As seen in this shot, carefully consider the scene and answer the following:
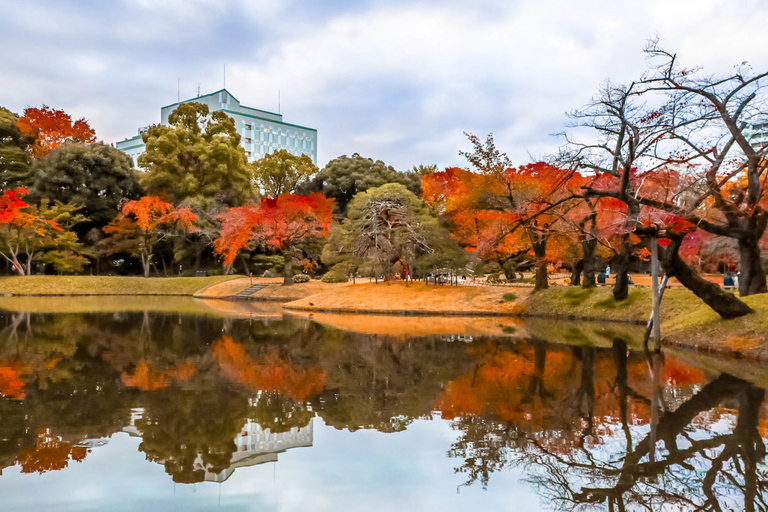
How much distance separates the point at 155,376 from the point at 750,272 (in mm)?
13837

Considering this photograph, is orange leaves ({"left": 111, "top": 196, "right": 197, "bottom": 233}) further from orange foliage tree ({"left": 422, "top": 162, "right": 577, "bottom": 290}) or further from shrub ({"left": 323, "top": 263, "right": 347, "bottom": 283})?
orange foliage tree ({"left": 422, "top": 162, "right": 577, "bottom": 290})

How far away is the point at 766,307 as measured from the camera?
11.9m

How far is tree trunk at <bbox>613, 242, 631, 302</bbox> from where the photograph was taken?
18.7 metres

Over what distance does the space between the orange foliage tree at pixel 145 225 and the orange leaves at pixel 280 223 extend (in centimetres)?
506

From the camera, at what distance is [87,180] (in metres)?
38.1

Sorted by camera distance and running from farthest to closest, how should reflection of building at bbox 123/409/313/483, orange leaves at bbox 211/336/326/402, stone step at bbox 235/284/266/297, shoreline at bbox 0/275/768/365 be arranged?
1. stone step at bbox 235/284/266/297
2. shoreline at bbox 0/275/768/365
3. orange leaves at bbox 211/336/326/402
4. reflection of building at bbox 123/409/313/483

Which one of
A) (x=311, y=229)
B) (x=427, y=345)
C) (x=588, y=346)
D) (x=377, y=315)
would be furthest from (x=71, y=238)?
(x=588, y=346)

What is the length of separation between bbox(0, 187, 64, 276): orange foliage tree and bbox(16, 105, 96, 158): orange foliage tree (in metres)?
8.70

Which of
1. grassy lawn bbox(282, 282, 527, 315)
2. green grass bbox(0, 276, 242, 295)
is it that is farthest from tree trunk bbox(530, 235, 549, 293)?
green grass bbox(0, 276, 242, 295)

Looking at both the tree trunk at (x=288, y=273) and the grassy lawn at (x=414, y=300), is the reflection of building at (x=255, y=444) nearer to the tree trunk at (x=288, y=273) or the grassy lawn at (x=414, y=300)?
the grassy lawn at (x=414, y=300)

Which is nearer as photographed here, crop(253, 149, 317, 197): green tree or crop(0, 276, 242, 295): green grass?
crop(0, 276, 242, 295): green grass

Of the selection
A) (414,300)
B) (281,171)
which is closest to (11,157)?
(281,171)

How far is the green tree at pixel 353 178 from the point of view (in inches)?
1511

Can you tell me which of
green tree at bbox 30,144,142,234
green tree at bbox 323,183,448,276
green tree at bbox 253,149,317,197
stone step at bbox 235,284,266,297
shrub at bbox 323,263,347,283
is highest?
green tree at bbox 253,149,317,197
